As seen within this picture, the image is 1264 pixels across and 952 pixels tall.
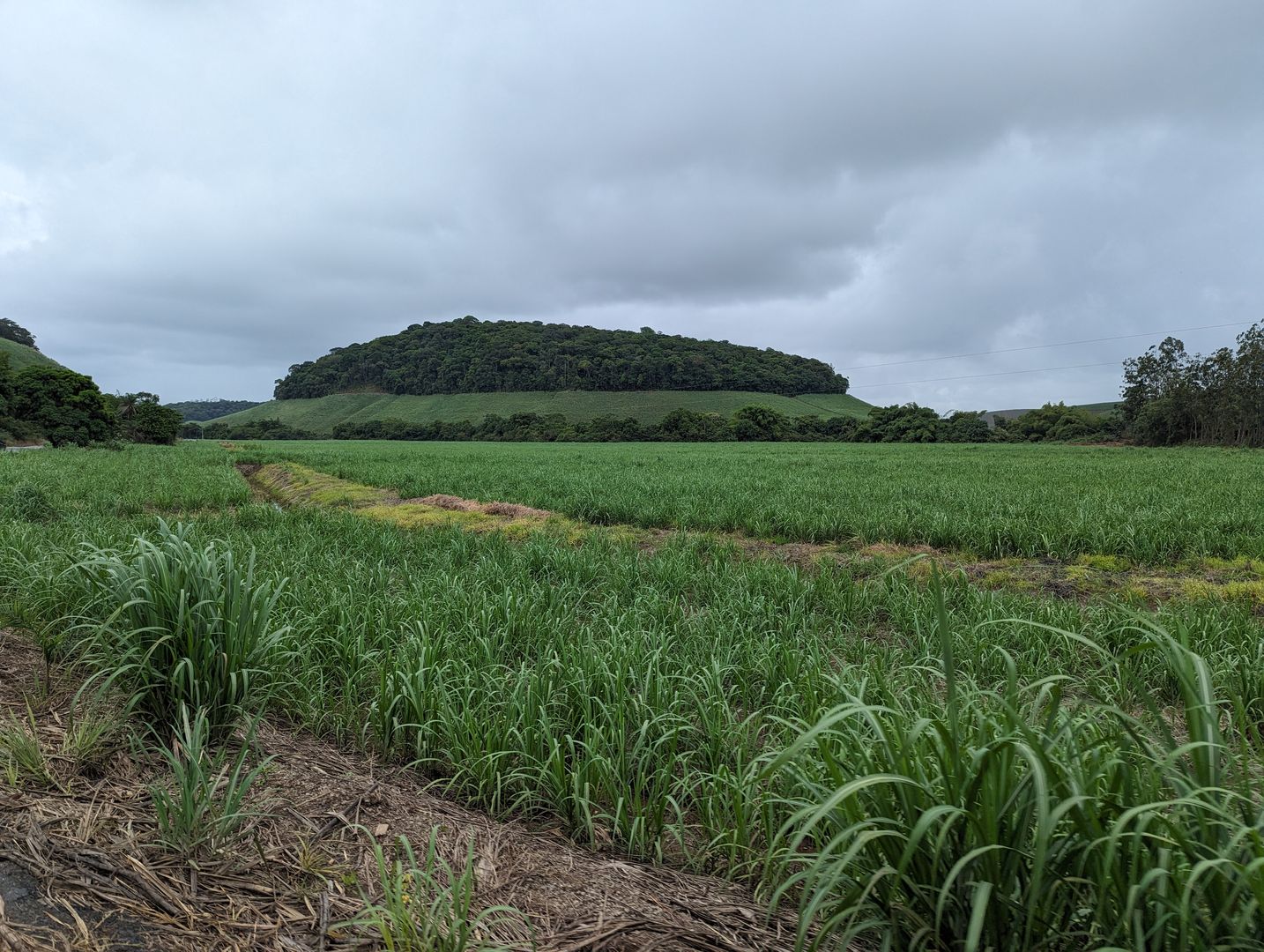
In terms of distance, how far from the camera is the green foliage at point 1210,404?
52219mm

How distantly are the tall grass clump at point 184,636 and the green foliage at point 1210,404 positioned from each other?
71059 millimetres

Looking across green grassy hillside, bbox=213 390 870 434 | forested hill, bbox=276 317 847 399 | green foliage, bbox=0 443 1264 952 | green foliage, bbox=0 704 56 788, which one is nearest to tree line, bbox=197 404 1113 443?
green grassy hillside, bbox=213 390 870 434

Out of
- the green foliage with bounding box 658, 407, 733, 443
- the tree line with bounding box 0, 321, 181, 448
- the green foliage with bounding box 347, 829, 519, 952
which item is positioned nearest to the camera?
the green foliage with bounding box 347, 829, 519, 952

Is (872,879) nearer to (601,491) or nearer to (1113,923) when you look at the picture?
(1113,923)

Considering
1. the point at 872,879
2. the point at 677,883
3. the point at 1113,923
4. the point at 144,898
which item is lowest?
the point at 677,883

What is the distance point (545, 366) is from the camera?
422 feet

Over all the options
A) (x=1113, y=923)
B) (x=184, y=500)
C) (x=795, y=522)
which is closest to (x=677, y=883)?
(x=1113, y=923)

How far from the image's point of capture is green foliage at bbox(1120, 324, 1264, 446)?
52.2 meters

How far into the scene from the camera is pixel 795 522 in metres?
9.80

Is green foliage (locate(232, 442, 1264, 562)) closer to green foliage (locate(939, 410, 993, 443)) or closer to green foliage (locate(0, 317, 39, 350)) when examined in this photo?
green foliage (locate(939, 410, 993, 443))

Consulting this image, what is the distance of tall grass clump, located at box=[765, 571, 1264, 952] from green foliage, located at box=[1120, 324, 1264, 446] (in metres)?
69.7

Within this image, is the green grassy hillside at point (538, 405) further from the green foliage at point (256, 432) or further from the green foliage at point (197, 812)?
the green foliage at point (197, 812)

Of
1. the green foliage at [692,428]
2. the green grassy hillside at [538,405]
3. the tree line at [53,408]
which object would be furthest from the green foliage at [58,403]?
the green grassy hillside at [538,405]

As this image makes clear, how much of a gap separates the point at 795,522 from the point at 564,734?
24.5 feet
